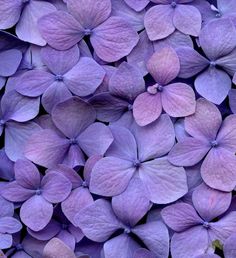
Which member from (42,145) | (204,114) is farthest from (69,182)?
(204,114)

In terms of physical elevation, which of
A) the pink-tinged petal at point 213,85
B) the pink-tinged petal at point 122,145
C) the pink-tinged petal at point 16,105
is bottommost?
the pink-tinged petal at point 122,145

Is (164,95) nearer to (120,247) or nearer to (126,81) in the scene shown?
(126,81)

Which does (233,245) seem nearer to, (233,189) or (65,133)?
(233,189)

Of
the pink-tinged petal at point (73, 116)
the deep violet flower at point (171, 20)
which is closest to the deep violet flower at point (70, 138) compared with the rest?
the pink-tinged petal at point (73, 116)

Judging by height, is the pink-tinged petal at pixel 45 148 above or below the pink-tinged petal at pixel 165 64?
below

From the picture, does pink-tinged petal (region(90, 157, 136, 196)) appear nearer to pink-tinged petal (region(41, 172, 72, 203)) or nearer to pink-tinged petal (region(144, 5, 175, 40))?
pink-tinged petal (region(41, 172, 72, 203))

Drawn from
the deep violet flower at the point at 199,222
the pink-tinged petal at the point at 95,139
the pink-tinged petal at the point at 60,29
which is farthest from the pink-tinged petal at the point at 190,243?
the pink-tinged petal at the point at 60,29

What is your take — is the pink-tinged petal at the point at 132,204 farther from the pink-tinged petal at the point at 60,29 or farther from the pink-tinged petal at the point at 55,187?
the pink-tinged petal at the point at 60,29
